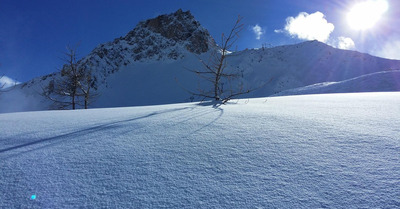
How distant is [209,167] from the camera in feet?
2.83

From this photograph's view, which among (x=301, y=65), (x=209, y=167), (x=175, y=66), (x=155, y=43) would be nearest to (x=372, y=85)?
(x=209, y=167)

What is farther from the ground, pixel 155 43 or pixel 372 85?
pixel 155 43

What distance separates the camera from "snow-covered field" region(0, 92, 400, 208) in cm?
65

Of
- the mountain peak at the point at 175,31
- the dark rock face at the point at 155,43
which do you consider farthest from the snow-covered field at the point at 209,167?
the mountain peak at the point at 175,31

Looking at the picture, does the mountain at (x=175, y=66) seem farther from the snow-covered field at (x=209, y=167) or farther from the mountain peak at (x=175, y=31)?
the snow-covered field at (x=209, y=167)

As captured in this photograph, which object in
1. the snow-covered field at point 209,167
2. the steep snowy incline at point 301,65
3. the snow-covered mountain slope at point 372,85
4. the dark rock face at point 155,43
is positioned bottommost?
the snow-covered field at point 209,167

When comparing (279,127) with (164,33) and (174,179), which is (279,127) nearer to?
(174,179)

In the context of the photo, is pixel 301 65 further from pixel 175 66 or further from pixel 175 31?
pixel 175 31

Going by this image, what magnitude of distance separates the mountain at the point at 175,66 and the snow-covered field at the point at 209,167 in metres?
18.2

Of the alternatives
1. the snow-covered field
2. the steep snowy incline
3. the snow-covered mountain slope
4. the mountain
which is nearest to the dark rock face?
the mountain

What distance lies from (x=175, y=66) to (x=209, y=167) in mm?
27543

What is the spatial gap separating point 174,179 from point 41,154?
0.79m

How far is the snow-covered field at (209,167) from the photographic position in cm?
65

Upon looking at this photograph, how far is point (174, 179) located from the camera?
78 centimetres
